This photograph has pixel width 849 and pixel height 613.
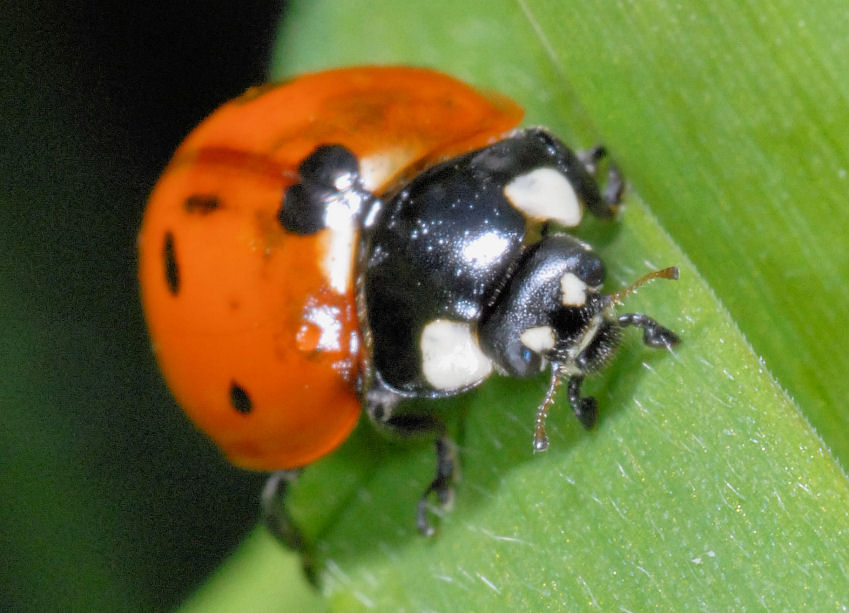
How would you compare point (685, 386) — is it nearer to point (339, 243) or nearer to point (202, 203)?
point (339, 243)

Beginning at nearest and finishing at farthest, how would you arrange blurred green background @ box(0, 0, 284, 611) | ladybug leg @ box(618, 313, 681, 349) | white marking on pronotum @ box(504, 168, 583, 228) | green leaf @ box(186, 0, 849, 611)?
green leaf @ box(186, 0, 849, 611), ladybug leg @ box(618, 313, 681, 349), white marking on pronotum @ box(504, 168, 583, 228), blurred green background @ box(0, 0, 284, 611)

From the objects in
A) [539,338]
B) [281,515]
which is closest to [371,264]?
[539,338]

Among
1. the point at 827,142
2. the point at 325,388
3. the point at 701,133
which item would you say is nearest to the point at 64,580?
the point at 325,388

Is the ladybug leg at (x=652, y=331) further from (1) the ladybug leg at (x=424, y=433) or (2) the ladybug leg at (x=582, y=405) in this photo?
(1) the ladybug leg at (x=424, y=433)

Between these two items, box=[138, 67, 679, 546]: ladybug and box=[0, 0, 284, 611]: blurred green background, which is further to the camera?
box=[0, 0, 284, 611]: blurred green background

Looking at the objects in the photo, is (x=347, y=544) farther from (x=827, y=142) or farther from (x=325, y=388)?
(x=827, y=142)

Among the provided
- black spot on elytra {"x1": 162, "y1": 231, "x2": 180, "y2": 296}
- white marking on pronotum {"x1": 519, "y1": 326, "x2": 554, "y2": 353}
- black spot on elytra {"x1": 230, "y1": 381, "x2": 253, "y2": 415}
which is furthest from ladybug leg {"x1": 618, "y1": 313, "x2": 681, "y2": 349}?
black spot on elytra {"x1": 162, "y1": 231, "x2": 180, "y2": 296}

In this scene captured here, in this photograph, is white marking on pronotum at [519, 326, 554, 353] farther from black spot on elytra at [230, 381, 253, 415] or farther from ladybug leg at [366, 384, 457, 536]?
black spot on elytra at [230, 381, 253, 415]
